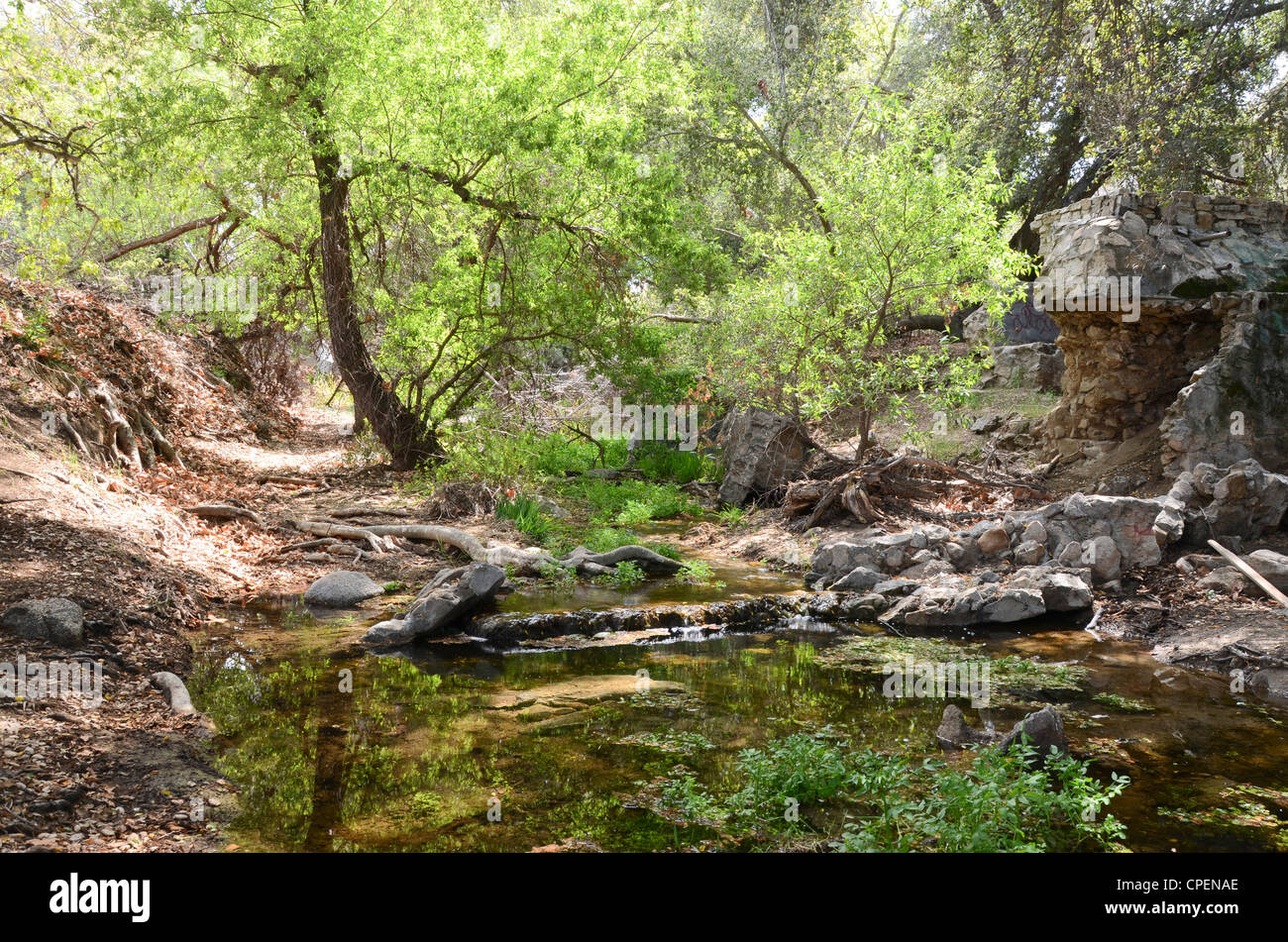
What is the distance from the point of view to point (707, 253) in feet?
41.2

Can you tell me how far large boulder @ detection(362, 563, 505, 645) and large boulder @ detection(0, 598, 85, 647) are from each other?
206 cm

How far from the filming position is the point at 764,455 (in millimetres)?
13141

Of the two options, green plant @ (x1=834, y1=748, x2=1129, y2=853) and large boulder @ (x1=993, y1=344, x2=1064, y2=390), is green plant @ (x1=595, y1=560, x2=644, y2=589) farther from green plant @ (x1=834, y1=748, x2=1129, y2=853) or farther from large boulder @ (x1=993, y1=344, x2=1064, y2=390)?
large boulder @ (x1=993, y1=344, x2=1064, y2=390)

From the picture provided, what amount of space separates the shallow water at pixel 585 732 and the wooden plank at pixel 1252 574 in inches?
46.0

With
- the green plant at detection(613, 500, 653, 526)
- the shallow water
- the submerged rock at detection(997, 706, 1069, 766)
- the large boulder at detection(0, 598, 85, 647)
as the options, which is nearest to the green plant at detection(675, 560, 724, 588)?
the shallow water

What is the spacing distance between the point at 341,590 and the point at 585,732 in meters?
4.11

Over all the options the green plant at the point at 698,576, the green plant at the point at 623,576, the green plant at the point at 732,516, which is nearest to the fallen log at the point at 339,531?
the green plant at the point at 623,576

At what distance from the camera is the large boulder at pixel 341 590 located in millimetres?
8117

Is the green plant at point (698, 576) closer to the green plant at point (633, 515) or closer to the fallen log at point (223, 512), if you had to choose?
the green plant at point (633, 515)

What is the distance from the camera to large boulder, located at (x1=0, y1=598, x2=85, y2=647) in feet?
17.7

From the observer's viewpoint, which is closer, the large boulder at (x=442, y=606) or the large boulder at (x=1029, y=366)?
the large boulder at (x=442, y=606)

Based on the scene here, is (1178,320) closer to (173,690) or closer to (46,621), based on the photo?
(173,690)

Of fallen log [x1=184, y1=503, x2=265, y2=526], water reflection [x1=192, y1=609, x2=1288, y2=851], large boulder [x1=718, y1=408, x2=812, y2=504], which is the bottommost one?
water reflection [x1=192, y1=609, x2=1288, y2=851]

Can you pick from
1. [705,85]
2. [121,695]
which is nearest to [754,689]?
[121,695]
